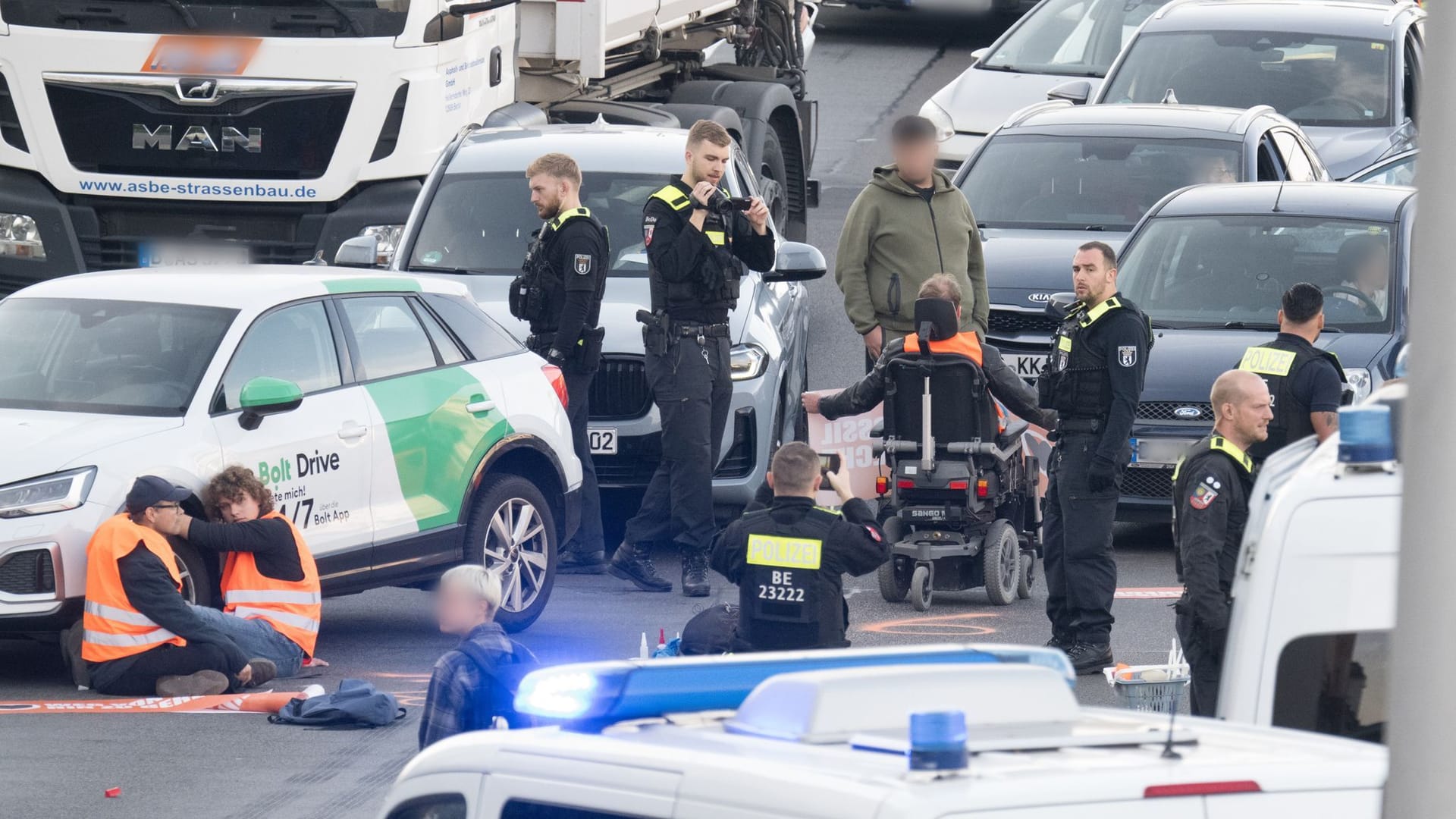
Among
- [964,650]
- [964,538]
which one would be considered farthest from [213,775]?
[964,650]

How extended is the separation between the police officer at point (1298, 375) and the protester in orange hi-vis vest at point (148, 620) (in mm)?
3938

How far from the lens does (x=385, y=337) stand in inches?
391

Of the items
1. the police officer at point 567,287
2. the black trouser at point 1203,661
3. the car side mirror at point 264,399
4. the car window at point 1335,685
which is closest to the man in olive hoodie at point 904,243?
the police officer at point 567,287

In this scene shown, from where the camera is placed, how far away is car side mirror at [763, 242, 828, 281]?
458 inches

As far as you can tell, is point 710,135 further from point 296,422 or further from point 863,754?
point 863,754

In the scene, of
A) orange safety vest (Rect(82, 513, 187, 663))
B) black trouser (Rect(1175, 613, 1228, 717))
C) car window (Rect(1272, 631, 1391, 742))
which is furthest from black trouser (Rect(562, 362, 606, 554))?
car window (Rect(1272, 631, 1391, 742))

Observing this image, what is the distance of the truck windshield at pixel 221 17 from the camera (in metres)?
13.0

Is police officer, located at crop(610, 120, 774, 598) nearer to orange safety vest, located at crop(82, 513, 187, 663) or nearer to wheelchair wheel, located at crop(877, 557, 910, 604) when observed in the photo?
wheelchair wheel, located at crop(877, 557, 910, 604)

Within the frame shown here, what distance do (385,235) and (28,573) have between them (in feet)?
16.7

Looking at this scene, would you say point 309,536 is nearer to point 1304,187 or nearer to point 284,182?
point 284,182

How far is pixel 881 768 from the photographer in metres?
3.04

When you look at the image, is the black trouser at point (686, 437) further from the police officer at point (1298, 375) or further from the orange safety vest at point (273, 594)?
the police officer at point (1298, 375)

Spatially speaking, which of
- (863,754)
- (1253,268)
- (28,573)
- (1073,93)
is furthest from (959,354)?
(1073,93)

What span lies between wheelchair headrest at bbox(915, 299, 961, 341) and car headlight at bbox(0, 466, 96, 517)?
3.45 metres
